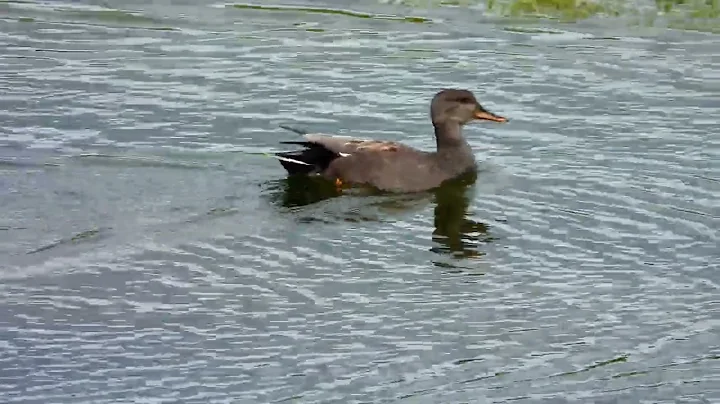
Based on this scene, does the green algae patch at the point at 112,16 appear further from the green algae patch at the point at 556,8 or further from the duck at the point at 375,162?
the duck at the point at 375,162

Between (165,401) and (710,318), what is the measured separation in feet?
11.1

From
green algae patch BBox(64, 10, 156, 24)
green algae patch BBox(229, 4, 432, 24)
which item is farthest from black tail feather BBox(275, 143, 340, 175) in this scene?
green algae patch BBox(64, 10, 156, 24)

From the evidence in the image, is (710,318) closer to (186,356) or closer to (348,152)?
(186,356)

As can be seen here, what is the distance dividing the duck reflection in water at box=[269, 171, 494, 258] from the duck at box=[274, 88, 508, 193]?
0.27ft

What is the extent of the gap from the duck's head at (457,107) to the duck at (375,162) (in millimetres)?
315

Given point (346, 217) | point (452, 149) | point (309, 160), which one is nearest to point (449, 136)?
point (452, 149)

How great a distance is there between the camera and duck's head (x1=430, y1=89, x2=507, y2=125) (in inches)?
529

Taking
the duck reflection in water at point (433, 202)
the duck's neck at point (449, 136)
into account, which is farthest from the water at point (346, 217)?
the duck's neck at point (449, 136)

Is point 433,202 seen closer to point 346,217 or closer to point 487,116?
point 346,217

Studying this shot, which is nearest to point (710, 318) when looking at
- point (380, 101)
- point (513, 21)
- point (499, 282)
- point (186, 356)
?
point (499, 282)

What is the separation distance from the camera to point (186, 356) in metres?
8.74

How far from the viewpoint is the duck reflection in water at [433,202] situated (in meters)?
11.3

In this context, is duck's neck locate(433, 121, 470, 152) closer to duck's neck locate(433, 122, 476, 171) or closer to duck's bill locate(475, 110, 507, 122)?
duck's neck locate(433, 122, 476, 171)

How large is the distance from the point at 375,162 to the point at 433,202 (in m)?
0.56
